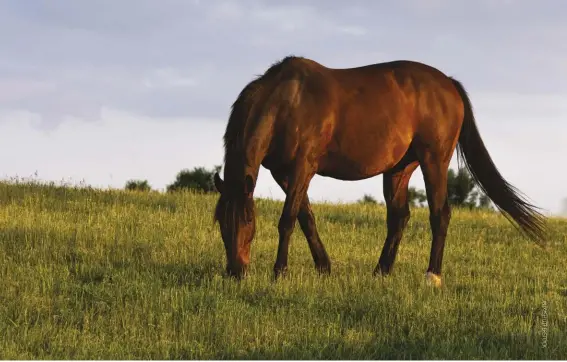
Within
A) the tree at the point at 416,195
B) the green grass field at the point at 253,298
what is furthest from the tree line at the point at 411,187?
the green grass field at the point at 253,298

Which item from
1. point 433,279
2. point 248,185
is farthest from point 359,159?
point 433,279

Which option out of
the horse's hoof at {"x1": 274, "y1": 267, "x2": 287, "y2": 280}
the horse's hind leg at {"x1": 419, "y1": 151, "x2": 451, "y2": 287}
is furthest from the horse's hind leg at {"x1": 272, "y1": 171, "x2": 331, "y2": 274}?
the horse's hind leg at {"x1": 419, "y1": 151, "x2": 451, "y2": 287}

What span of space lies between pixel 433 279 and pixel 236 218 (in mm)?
2969

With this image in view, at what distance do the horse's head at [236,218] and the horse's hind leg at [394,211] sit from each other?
8.02ft

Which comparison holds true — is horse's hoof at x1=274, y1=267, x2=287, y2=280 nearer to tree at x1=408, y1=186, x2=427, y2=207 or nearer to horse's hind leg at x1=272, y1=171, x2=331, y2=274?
horse's hind leg at x1=272, y1=171, x2=331, y2=274

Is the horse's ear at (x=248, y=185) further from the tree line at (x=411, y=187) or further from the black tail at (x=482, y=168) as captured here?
the tree line at (x=411, y=187)

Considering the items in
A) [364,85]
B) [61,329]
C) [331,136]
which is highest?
[364,85]

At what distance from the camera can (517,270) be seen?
37.5ft

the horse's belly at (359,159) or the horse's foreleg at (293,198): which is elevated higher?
the horse's belly at (359,159)

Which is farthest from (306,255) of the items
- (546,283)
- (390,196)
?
(546,283)

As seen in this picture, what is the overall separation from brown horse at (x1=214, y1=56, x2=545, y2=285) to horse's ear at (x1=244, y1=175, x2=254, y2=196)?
0.04 feet

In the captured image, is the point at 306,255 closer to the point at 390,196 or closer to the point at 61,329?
the point at 390,196

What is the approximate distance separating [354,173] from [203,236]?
4.15 metres

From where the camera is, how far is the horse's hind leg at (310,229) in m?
9.48
